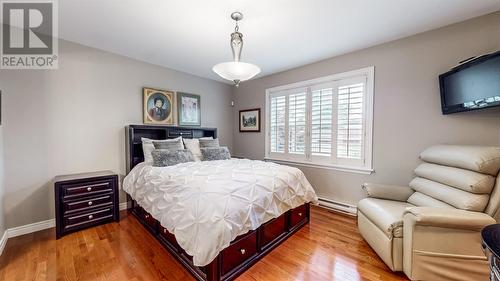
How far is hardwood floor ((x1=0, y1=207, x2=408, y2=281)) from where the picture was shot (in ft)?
5.86

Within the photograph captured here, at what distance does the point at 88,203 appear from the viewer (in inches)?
104

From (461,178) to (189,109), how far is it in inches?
165

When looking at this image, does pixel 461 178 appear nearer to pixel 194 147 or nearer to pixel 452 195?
pixel 452 195

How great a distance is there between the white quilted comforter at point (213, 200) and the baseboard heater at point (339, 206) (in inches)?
34.6

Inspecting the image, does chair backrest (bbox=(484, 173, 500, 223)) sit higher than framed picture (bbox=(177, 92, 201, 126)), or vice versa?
framed picture (bbox=(177, 92, 201, 126))

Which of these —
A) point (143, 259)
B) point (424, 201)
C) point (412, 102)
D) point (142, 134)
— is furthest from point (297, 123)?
point (143, 259)

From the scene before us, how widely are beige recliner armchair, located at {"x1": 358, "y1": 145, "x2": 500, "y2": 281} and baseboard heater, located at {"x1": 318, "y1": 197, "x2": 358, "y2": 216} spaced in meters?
1.07

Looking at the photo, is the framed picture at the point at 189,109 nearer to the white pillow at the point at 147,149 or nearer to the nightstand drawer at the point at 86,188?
the white pillow at the point at 147,149

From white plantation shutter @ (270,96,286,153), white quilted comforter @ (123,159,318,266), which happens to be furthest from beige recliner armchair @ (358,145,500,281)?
white plantation shutter @ (270,96,286,153)

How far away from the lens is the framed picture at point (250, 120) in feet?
15.0

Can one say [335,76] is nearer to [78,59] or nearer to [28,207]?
[78,59]

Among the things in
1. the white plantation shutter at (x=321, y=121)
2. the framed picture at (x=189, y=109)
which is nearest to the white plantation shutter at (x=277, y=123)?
the white plantation shutter at (x=321, y=121)

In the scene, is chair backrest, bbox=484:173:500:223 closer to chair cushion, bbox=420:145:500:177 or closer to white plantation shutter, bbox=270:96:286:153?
chair cushion, bbox=420:145:500:177

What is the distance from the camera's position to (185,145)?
3678 mm
